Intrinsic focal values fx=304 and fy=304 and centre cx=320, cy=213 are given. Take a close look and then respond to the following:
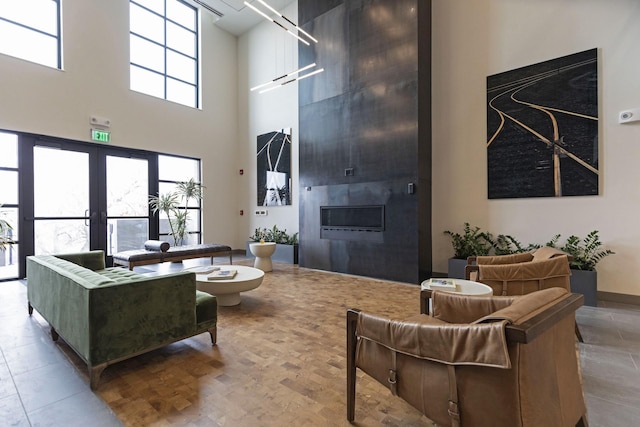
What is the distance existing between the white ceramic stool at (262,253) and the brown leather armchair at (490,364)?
457cm

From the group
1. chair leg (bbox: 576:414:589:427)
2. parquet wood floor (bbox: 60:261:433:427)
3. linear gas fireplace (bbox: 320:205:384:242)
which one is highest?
linear gas fireplace (bbox: 320:205:384:242)

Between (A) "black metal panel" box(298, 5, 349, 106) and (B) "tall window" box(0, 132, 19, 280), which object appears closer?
(B) "tall window" box(0, 132, 19, 280)

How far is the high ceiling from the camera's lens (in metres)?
7.58

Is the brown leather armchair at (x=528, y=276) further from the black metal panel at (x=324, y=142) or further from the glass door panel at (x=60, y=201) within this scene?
the glass door panel at (x=60, y=201)

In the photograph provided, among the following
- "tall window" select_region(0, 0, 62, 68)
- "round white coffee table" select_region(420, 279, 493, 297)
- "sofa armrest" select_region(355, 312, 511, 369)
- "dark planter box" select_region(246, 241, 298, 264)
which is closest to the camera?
"sofa armrest" select_region(355, 312, 511, 369)

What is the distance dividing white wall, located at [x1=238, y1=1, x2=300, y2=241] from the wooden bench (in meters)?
2.11

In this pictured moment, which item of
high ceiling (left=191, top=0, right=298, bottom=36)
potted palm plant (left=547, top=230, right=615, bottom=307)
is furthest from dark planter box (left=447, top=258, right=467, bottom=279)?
high ceiling (left=191, top=0, right=298, bottom=36)

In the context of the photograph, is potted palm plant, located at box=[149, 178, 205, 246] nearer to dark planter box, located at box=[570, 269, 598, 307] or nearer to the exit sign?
the exit sign

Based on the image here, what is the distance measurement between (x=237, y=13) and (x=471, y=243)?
798 cm

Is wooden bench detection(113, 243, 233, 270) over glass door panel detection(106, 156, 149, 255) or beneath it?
beneath

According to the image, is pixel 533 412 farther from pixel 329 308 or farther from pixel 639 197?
pixel 639 197

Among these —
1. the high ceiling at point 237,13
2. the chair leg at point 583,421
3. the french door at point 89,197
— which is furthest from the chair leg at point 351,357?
the high ceiling at point 237,13

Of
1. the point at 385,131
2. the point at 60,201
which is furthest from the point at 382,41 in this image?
the point at 60,201

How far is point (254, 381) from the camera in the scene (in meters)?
2.12
